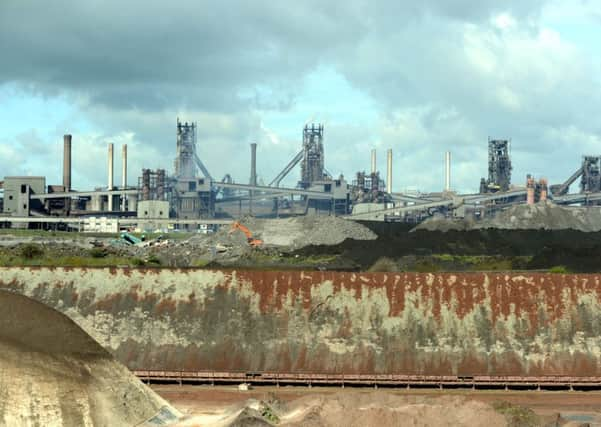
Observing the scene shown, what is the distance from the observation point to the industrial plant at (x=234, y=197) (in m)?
128

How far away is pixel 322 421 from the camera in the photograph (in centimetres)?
2045

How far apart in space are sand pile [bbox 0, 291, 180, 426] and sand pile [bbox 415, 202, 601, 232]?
228ft

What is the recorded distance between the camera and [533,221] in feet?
299

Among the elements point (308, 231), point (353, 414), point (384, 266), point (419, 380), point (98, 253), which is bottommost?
point (419, 380)

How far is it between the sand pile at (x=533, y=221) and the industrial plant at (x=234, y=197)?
34231mm

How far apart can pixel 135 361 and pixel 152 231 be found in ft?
315

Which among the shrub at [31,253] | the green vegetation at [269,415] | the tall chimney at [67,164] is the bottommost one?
the green vegetation at [269,415]

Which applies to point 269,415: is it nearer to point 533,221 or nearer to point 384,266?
point 384,266

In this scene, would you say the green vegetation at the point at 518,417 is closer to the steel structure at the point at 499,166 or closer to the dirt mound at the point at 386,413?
the dirt mound at the point at 386,413

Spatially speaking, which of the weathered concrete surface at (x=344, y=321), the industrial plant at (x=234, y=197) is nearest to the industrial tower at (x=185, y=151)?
the industrial plant at (x=234, y=197)

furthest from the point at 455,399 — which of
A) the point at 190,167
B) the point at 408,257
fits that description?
the point at 190,167

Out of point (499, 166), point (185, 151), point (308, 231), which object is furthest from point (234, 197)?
point (308, 231)

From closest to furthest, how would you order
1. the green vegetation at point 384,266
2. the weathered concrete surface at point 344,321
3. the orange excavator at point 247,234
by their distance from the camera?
Result: 1. the weathered concrete surface at point 344,321
2. the green vegetation at point 384,266
3. the orange excavator at point 247,234

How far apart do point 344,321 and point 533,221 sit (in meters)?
63.1
